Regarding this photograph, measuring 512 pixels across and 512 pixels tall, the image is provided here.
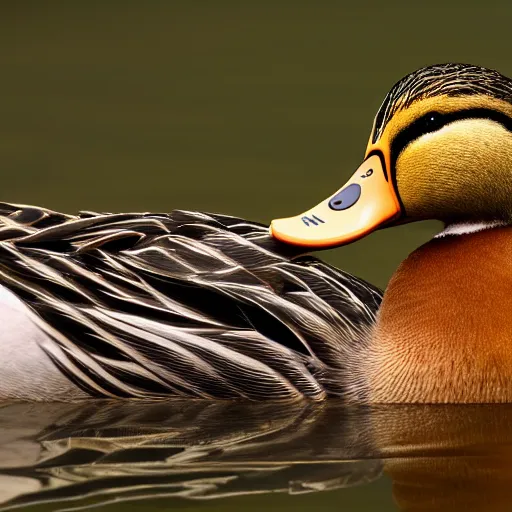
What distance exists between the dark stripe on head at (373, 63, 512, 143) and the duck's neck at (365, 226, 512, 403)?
66 cm

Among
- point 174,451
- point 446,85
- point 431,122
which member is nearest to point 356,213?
point 431,122

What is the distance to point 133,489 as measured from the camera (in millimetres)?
4727

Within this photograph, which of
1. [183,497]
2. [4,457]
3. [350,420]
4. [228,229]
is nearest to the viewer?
[183,497]

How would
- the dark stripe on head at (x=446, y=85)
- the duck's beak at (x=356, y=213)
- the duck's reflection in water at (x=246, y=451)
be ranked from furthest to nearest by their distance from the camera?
the duck's beak at (x=356, y=213)
the dark stripe on head at (x=446, y=85)
the duck's reflection in water at (x=246, y=451)

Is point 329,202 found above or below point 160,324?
above

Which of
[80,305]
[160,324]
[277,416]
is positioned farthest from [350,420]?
[80,305]

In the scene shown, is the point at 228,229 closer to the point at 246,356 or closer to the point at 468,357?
the point at 246,356

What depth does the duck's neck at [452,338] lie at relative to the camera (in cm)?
552

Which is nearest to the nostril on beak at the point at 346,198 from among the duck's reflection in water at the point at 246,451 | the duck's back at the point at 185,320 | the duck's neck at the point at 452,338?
the duck's back at the point at 185,320

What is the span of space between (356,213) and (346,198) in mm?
100

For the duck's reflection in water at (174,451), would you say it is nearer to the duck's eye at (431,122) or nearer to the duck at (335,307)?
the duck at (335,307)

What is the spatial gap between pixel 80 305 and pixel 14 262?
345mm

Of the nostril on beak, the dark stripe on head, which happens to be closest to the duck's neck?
the nostril on beak

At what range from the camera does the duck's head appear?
5.47 m
